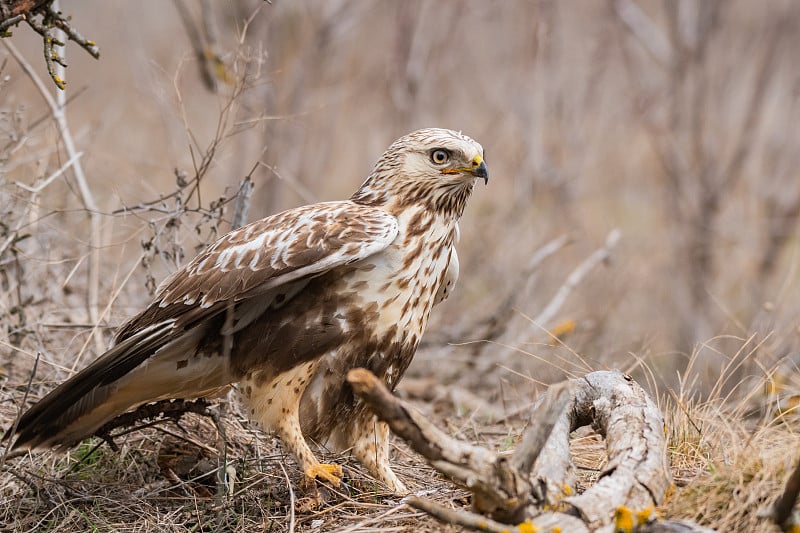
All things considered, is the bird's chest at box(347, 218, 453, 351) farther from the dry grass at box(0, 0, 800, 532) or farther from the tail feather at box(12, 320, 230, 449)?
the tail feather at box(12, 320, 230, 449)

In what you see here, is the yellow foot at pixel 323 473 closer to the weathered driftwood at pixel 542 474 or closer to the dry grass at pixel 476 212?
the dry grass at pixel 476 212

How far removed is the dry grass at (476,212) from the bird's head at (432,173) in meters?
0.61

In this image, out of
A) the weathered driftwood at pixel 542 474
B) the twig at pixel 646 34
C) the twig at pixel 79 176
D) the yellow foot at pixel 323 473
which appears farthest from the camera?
the twig at pixel 646 34

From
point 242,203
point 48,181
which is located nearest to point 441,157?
point 242,203

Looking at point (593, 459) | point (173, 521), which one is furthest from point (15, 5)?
point (593, 459)

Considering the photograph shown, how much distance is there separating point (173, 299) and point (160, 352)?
22cm

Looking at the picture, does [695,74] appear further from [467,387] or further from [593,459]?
[593,459]

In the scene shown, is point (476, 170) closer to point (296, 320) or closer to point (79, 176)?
point (296, 320)

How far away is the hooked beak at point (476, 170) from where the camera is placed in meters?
3.76

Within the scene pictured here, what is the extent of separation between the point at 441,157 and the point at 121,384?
5.29 ft

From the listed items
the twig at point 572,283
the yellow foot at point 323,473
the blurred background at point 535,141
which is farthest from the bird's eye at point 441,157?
the twig at point 572,283

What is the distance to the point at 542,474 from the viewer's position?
281cm

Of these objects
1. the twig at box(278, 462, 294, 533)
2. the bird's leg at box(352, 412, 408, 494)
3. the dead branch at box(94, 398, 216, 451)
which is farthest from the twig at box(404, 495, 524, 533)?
the dead branch at box(94, 398, 216, 451)

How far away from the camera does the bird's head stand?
12.5 ft
